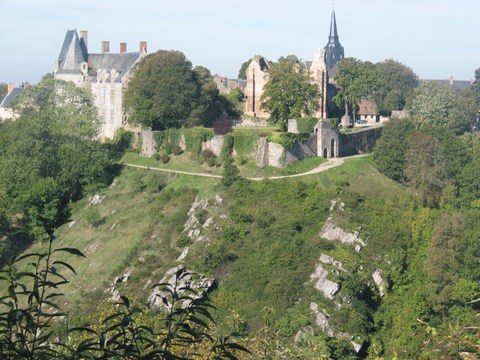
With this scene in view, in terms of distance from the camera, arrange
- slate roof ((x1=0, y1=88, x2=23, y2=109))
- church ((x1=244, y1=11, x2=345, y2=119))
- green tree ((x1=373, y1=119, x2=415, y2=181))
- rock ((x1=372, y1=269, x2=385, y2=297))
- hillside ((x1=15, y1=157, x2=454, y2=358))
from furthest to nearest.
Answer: slate roof ((x1=0, y1=88, x2=23, y2=109)), church ((x1=244, y1=11, x2=345, y2=119)), green tree ((x1=373, y1=119, x2=415, y2=181)), rock ((x1=372, y1=269, x2=385, y2=297)), hillside ((x1=15, y1=157, x2=454, y2=358))

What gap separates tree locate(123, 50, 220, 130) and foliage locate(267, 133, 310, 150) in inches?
285

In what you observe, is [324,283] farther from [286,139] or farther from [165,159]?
[165,159]

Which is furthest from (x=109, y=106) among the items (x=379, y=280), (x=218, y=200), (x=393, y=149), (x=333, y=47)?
(x=333, y=47)

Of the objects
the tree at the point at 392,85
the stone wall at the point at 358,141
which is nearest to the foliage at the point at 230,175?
the stone wall at the point at 358,141

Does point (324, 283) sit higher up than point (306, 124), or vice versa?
point (306, 124)

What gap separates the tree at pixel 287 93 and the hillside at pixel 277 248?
5.23 meters

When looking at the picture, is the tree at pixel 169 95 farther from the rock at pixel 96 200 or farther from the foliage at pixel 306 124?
the foliage at pixel 306 124

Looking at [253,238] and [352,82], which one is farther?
[352,82]

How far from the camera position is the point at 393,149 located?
46.8m

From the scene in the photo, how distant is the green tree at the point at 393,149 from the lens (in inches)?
1821

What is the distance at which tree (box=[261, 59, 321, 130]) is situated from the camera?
49969 millimetres

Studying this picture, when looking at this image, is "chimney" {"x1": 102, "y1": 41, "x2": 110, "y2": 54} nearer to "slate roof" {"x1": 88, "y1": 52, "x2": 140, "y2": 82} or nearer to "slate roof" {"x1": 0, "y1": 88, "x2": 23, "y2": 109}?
"slate roof" {"x1": 88, "y1": 52, "x2": 140, "y2": 82}

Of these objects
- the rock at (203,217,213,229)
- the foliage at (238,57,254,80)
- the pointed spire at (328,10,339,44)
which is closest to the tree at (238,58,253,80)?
the foliage at (238,57,254,80)

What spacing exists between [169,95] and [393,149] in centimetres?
1300
